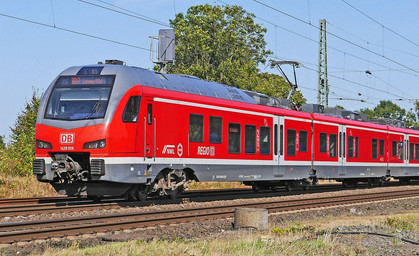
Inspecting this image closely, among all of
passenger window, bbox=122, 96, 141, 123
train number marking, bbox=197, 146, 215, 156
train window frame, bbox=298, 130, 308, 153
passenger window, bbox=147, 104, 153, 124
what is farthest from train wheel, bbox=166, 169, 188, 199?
train window frame, bbox=298, 130, 308, 153

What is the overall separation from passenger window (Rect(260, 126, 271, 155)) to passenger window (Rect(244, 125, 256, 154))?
1.61 ft

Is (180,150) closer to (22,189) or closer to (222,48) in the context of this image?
(22,189)

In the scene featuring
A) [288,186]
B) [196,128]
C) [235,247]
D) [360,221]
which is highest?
[196,128]

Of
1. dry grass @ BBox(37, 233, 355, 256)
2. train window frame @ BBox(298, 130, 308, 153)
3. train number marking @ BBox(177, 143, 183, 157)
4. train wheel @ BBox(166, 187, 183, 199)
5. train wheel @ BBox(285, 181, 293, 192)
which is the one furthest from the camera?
train wheel @ BBox(285, 181, 293, 192)

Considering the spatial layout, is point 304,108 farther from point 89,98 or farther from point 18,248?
point 18,248

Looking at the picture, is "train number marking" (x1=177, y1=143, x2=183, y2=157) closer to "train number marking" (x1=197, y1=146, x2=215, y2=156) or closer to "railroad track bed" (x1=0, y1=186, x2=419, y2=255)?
"train number marking" (x1=197, y1=146, x2=215, y2=156)

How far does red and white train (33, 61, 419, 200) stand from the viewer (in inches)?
614

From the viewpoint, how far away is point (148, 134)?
16.3 metres

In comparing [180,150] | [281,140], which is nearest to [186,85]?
[180,150]

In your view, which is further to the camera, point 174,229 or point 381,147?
point 381,147

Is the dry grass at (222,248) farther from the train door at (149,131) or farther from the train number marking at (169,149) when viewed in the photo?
the train number marking at (169,149)

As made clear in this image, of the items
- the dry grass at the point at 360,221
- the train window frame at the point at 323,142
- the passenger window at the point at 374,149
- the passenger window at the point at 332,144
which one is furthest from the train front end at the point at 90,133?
the passenger window at the point at 374,149

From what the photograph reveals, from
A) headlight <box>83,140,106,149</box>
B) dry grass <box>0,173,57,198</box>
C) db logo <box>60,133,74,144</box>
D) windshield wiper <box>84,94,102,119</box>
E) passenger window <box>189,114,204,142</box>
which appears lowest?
dry grass <box>0,173,57,198</box>

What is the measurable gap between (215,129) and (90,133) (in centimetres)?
474
